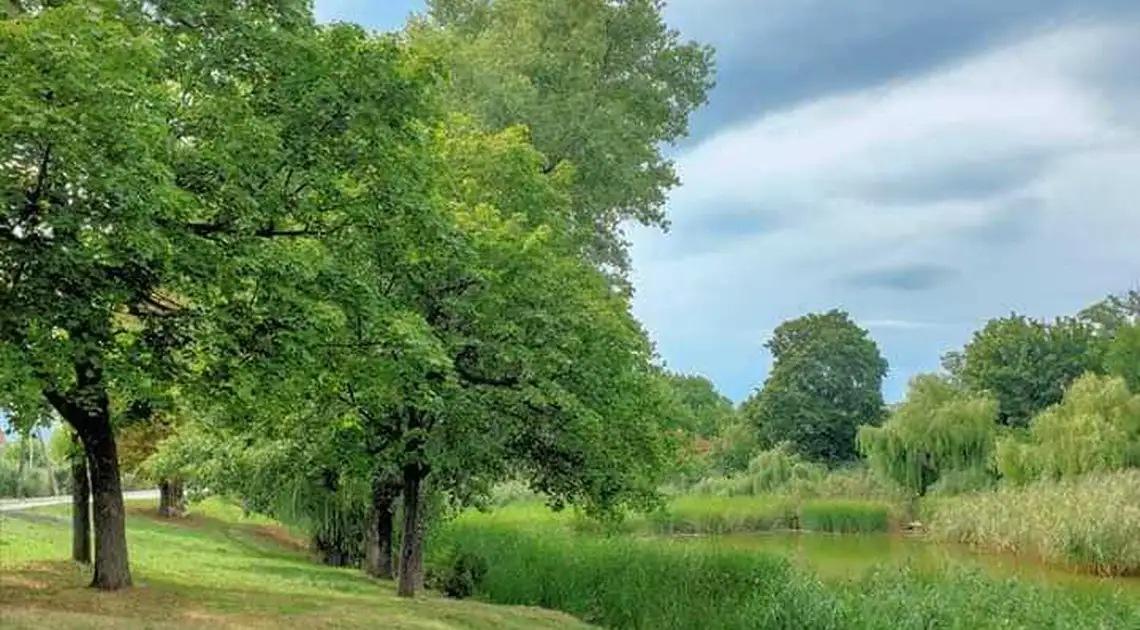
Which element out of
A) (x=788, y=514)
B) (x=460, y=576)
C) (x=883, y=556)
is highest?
(x=788, y=514)

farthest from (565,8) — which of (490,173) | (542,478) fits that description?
(542,478)

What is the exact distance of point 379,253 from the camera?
1409 centimetres

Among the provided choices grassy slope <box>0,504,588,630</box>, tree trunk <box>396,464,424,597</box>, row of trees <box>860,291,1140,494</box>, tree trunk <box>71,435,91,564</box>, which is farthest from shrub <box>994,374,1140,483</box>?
tree trunk <box>71,435,91,564</box>

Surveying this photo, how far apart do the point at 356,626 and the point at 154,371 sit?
3.66m

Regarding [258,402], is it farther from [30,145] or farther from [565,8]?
[565,8]

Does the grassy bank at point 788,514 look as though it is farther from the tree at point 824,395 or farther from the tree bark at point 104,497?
the tree bark at point 104,497

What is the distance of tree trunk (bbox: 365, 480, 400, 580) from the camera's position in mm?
19766

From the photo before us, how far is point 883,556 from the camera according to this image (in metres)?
30.3

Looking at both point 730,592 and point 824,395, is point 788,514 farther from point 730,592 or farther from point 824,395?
point 824,395

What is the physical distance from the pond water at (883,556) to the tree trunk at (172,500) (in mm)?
16242

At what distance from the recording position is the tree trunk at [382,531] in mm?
19766

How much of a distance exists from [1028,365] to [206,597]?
61.7m

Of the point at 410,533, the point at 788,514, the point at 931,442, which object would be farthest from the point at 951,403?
the point at 410,533

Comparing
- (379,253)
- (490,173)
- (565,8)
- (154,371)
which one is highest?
(565,8)
